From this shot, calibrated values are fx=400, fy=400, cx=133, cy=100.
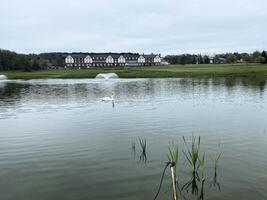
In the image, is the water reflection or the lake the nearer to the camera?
the lake

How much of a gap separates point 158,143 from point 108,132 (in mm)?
4671

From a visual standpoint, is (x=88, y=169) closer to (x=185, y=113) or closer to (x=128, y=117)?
(x=128, y=117)

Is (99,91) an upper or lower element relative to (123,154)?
lower

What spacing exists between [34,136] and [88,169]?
8.66 meters

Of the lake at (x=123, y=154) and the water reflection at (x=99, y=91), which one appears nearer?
the lake at (x=123, y=154)

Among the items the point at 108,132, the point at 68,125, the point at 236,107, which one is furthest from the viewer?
the point at 236,107

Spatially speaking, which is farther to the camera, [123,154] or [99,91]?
[99,91]

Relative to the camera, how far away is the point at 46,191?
→ 1278 cm

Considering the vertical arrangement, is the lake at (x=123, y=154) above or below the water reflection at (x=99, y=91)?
above

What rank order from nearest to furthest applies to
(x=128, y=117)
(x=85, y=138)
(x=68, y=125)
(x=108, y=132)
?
(x=85, y=138), (x=108, y=132), (x=68, y=125), (x=128, y=117)

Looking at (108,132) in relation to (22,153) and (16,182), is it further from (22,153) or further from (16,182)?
(16,182)

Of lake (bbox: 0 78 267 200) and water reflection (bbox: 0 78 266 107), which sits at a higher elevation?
lake (bbox: 0 78 267 200)

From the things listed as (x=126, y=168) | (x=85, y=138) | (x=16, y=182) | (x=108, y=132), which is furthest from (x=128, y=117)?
(x=16, y=182)

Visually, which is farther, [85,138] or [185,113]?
[185,113]
